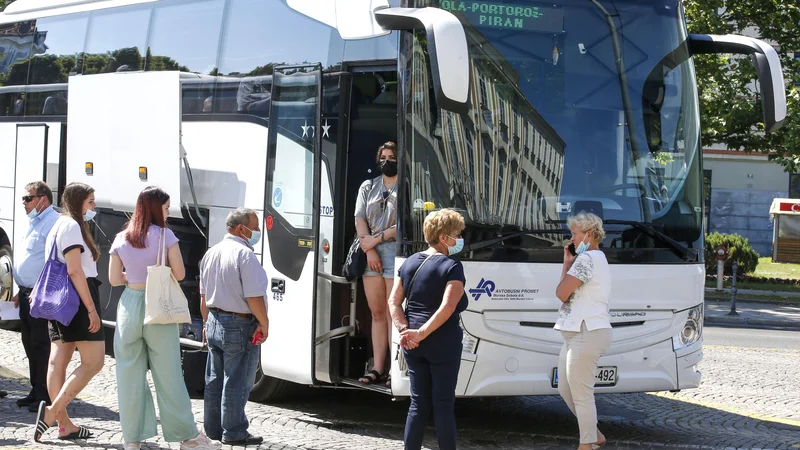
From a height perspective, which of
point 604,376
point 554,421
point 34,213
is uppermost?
point 34,213

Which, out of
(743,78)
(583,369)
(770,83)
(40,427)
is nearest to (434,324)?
(583,369)

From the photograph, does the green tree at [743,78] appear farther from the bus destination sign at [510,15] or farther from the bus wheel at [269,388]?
the bus wheel at [269,388]

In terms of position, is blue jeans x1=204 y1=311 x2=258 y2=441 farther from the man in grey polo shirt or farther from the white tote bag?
the white tote bag

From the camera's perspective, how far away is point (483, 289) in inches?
309

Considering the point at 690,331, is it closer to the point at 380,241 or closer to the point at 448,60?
the point at 380,241

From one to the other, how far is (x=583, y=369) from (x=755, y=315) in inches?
608

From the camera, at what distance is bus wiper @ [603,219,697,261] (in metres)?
8.21

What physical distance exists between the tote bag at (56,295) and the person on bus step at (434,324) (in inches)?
93.8

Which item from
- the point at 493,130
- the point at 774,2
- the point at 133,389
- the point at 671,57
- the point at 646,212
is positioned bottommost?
the point at 133,389

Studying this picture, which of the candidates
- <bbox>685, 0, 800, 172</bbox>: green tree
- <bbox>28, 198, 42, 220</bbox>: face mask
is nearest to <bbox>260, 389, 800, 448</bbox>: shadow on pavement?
<bbox>28, 198, 42, 220</bbox>: face mask

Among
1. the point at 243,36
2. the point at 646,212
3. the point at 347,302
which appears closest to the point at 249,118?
the point at 243,36

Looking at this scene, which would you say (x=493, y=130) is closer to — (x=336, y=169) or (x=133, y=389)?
(x=336, y=169)

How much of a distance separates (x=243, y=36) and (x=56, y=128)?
11.2 feet

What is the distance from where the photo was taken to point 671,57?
8.66 metres
